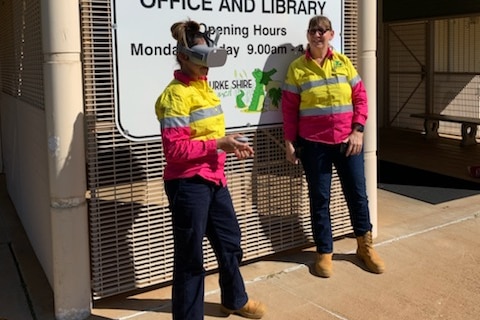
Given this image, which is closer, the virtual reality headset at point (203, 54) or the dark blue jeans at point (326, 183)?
the virtual reality headset at point (203, 54)

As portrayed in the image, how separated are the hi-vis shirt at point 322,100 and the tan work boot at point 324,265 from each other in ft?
2.72

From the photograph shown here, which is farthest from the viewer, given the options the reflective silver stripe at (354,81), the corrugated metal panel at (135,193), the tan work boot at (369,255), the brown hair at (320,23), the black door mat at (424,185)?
Result: the black door mat at (424,185)

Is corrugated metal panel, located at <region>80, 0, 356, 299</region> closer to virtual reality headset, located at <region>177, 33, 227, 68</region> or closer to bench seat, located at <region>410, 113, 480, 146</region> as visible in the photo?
virtual reality headset, located at <region>177, 33, 227, 68</region>

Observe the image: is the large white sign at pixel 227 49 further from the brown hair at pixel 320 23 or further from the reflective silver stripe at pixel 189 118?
the reflective silver stripe at pixel 189 118

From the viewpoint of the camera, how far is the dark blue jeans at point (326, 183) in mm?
4359

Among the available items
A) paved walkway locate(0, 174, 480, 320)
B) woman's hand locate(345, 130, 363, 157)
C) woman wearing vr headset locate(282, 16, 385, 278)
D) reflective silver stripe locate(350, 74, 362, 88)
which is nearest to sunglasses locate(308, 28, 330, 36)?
woman wearing vr headset locate(282, 16, 385, 278)

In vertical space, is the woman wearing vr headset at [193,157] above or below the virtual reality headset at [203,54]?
below

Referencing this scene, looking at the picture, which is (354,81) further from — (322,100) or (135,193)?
(135,193)

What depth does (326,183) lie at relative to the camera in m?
4.40

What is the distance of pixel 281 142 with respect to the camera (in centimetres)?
463

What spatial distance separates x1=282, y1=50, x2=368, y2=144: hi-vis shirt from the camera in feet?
14.0

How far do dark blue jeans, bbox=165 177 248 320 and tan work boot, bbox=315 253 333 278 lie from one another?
109cm

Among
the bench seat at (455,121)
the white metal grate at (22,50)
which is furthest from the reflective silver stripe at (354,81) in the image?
the bench seat at (455,121)

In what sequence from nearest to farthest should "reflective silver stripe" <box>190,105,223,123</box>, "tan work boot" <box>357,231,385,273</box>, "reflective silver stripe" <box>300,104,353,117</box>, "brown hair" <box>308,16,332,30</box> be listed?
"reflective silver stripe" <box>190,105,223,123</box> < "brown hair" <box>308,16,332,30</box> < "reflective silver stripe" <box>300,104,353,117</box> < "tan work boot" <box>357,231,385,273</box>
